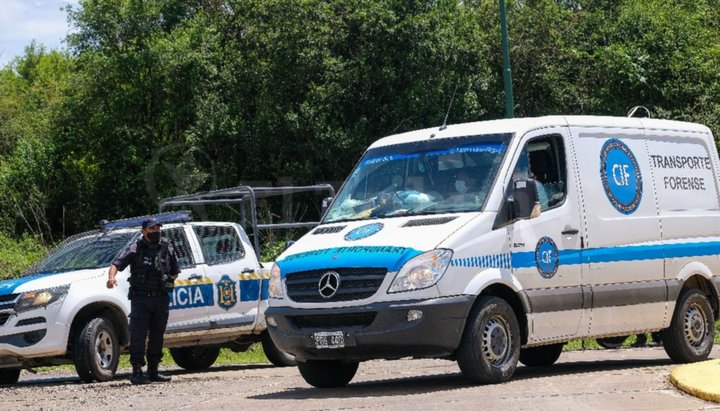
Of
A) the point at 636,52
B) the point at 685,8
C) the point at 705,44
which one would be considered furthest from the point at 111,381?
the point at 685,8

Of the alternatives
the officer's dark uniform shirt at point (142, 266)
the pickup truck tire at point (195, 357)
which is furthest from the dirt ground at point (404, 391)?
the pickup truck tire at point (195, 357)

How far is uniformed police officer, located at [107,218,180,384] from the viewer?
45.2 ft

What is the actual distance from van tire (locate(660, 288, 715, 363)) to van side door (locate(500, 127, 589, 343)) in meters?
1.82

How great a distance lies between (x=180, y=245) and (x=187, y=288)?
0.63 metres

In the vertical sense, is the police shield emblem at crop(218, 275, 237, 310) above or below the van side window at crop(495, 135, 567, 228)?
below

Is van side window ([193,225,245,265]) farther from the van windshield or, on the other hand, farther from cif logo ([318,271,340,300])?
cif logo ([318,271,340,300])

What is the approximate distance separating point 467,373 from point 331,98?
2962 cm

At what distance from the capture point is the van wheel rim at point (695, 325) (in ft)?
44.2

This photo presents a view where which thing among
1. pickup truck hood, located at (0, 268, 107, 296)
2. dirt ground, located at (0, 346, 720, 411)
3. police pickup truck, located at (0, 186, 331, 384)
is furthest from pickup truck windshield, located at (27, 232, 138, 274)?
dirt ground, located at (0, 346, 720, 411)

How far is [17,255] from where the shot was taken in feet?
110

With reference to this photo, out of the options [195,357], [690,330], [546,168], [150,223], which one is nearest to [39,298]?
[150,223]

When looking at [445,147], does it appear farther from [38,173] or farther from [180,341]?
[38,173]

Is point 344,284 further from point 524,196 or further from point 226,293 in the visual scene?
point 226,293

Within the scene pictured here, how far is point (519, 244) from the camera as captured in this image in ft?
36.9
